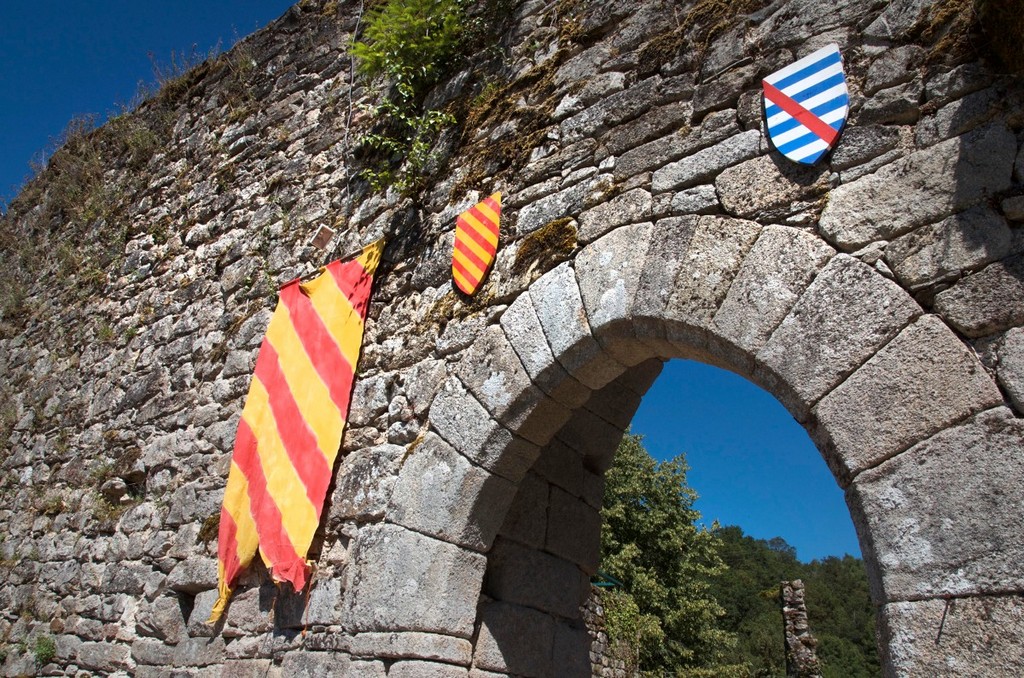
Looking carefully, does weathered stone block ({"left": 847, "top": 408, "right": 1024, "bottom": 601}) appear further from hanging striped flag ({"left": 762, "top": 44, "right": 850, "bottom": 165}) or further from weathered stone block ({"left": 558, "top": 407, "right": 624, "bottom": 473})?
weathered stone block ({"left": 558, "top": 407, "right": 624, "bottom": 473})

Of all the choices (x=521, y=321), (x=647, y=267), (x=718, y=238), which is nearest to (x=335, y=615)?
(x=521, y=321)

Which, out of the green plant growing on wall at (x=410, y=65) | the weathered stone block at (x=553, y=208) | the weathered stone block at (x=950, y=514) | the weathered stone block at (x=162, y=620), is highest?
the green plant growing on wall at (x=410, y=65)

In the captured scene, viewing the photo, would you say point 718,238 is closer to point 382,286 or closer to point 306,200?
point 382,286

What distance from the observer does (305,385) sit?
3967 millimetres

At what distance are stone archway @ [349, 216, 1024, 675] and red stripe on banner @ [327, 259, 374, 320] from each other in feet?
3.07

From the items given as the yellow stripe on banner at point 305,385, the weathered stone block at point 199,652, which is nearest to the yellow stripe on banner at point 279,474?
the yellow stripe on banner at point 305,385

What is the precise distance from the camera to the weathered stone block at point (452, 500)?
3.05 metres

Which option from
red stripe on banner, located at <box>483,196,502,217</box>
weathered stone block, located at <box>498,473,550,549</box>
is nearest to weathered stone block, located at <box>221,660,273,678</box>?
weathered stone block, located at <box>498,473,550,549</box>

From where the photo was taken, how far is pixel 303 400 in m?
3.94

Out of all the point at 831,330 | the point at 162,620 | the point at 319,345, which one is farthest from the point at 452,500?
the point at 162,620

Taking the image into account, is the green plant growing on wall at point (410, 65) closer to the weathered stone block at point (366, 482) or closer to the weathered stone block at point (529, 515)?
the weathered stone block at point (366, 482)

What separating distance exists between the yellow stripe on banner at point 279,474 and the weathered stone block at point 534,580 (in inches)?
36.4

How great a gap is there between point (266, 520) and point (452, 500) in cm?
126

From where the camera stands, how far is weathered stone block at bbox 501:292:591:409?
2951 millimetres
